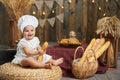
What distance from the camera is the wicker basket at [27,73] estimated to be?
Result: 2553 millimetres

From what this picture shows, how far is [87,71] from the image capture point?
323 centimetres

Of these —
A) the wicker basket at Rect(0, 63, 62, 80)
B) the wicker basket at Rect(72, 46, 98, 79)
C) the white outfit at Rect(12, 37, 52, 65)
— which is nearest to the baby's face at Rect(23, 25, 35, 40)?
the white outfit at Rect(12, 37, 52, 65)

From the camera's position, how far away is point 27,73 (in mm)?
2566

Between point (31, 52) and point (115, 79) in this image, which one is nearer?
point (31, 52)

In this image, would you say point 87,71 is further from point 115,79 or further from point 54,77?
point 54,77

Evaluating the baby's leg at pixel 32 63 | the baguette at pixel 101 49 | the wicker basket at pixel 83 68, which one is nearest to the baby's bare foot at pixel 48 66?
the baby's leg at pixel 32 63

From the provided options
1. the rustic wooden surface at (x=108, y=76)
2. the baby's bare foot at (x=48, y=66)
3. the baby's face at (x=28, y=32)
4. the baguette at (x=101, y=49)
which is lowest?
the rustic wooden surface at (x=108, y=76)

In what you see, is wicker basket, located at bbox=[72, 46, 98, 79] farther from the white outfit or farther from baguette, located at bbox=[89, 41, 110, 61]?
the white outfit

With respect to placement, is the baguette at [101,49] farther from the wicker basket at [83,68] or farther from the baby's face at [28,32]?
the baby's face at [28,32]

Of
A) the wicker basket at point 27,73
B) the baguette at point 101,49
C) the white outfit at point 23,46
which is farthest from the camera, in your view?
the baguette at point 101,49

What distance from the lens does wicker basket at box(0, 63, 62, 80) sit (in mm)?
2553

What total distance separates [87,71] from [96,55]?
34cm

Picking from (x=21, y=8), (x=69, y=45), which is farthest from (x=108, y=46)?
(x=21, y=8)

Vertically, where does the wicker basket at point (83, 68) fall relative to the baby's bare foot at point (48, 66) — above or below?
below
